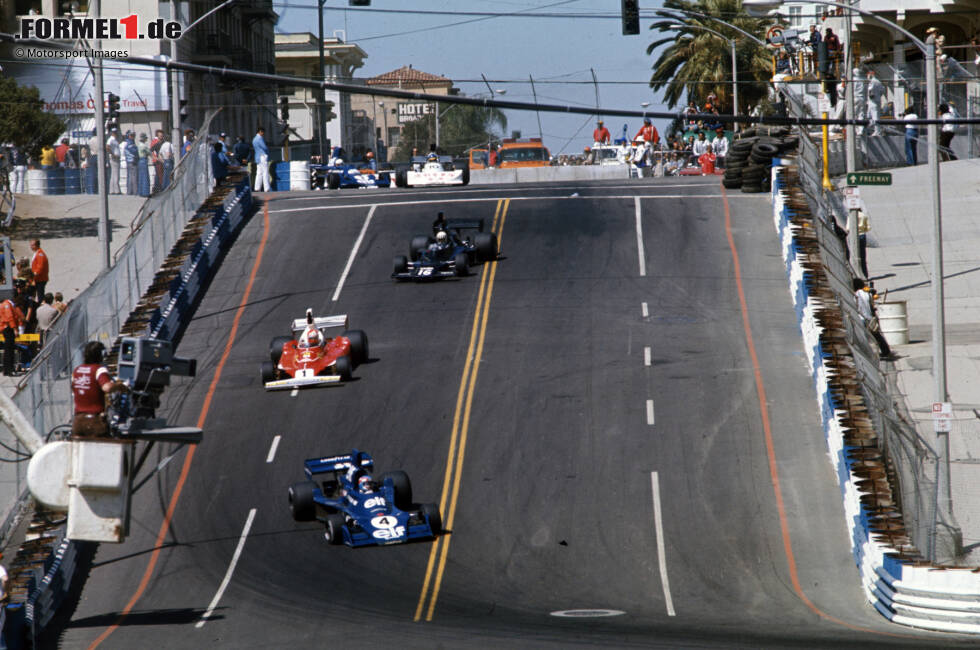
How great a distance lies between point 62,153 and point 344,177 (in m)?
11.5

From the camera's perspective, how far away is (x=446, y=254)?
3325 cm

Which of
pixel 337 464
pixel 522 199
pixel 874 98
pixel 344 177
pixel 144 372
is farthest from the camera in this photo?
pixel 344 177

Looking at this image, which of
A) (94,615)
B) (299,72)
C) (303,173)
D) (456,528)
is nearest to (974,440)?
(456,528)

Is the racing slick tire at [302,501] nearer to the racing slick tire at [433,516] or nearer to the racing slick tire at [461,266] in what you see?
the racing slick tire at [433,516]

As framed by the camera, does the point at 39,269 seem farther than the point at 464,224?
No

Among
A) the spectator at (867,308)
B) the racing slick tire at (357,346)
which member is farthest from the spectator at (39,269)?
the spectator at (867,308)

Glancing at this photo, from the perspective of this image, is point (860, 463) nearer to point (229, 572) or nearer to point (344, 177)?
point (229, 572)

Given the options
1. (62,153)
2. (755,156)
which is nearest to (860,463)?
(755,156)

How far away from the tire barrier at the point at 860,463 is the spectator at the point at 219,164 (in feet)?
57.1

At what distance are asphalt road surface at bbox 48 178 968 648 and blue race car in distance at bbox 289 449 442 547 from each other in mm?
274

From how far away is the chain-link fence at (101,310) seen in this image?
18.2 meters

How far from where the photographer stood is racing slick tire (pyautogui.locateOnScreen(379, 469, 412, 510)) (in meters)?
19.8

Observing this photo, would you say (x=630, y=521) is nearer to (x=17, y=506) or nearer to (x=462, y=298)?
(x=17, y=506)

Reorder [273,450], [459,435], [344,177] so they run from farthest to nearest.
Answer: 1. [344,177]
2. [459,435]
3. [273,450]
